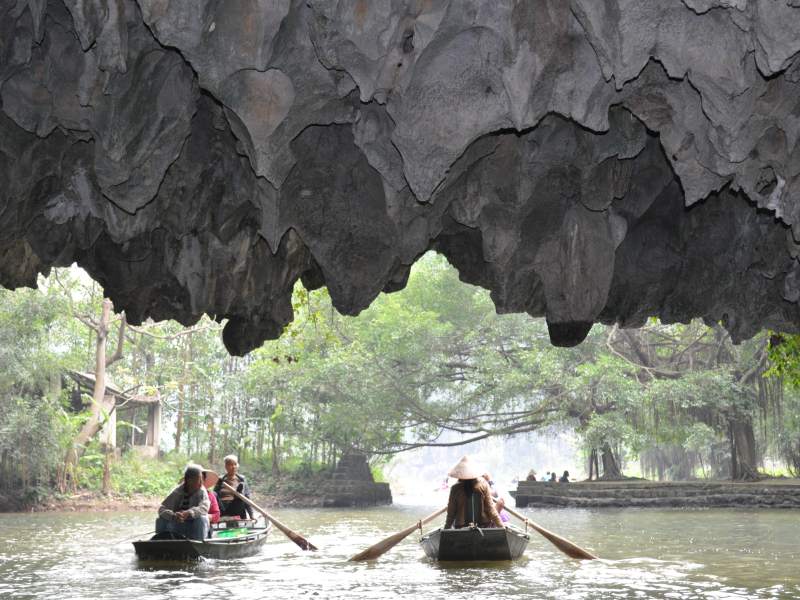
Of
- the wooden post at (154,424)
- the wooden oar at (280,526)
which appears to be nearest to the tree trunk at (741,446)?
the wooden oar at (280,526)

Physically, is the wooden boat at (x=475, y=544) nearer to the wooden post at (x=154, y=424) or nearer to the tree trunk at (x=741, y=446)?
the tree trunk at (x=741, y=446)

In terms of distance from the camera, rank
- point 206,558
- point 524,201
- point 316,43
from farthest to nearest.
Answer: point 206,558 → point 524,201 → point 316,43

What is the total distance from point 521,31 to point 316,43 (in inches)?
53.3

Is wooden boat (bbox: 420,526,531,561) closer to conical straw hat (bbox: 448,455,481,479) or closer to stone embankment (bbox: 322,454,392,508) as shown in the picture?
conical straw hat (bbox: 448,455,481,479)

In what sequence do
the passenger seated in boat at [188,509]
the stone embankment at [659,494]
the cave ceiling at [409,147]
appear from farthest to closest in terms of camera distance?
the stone embankment at [659,494] → the passenger seated in boat at [188,509] → the cave ceiling at [409,147]

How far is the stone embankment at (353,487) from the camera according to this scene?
41.7 meters

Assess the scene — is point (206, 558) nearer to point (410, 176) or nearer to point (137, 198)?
point (137, 198)

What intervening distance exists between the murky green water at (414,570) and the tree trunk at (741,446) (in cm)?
1008

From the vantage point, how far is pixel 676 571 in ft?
50.0

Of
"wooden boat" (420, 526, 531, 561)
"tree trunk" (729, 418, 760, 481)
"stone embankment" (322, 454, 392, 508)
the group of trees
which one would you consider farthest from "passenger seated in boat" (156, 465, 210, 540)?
"stone embankment" (322, 454, 392, 508)

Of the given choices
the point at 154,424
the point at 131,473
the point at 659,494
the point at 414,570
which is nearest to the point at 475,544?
the point at 414,570

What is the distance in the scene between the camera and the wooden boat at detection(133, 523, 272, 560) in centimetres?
1433

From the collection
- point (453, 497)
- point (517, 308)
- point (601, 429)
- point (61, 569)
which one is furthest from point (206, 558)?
point (601, 429)

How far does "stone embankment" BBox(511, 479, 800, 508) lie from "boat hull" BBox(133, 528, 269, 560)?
22.7 m
